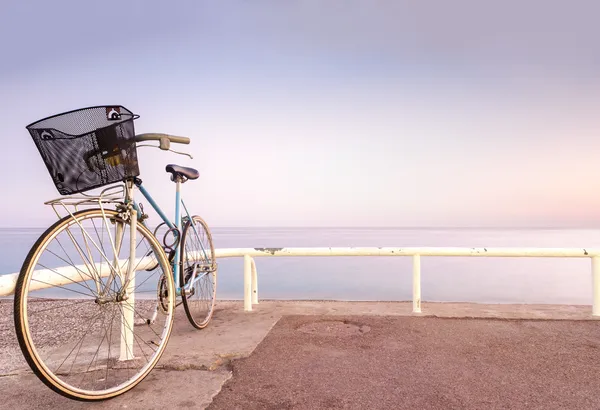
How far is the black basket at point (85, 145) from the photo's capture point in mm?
2275

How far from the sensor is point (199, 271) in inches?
155

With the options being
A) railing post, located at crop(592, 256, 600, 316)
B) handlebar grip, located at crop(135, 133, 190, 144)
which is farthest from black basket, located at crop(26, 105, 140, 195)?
railing post, located at crop(592, 256, 600, 316)

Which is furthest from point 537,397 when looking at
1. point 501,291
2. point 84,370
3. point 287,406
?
point 501,291

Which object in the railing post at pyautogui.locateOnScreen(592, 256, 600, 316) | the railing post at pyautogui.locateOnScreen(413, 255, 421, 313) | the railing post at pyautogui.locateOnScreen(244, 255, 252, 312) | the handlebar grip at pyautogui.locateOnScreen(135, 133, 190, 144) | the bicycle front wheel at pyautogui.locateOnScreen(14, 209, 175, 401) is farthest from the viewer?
the railing post at pyautogui.locateOnScreen(244, 255, 252, 312)

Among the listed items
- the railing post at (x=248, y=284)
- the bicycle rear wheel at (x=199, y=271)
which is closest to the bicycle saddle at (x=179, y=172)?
the bicycle rear wheel at (x=199, y=271)

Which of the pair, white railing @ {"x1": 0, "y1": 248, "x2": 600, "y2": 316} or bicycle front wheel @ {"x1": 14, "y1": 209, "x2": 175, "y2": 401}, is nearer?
bicycle front wheel @ {"x1": 14, "y1": 209, "x2": 175, "y2": 401}

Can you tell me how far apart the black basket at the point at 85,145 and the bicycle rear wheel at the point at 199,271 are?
1.16 meters

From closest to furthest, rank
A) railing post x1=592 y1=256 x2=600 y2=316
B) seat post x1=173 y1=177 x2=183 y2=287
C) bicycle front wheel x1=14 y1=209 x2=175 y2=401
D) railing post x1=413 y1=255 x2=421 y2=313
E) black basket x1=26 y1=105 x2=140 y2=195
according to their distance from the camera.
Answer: bicycle front wheel x1=14 y1=209 x2=175 y2=401
black basket x1=26 y1=105 x2=140 y2=195
seat post x1=173 y1=177 x2=183 y2=287
railing post x1=592 y1=256 x2=600 y2=316
railing post x1=413 y1=255 x2=421 y2=313

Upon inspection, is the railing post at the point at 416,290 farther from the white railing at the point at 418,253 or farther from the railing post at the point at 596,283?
the railing post at the point at 596,283

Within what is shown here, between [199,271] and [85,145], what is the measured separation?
1892mm

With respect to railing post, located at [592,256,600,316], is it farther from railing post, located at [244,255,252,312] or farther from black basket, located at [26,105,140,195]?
black basket, located at [26,105,140,195]

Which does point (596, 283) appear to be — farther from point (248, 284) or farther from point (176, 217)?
point (176, 217)

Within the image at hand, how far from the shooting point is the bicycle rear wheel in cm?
370

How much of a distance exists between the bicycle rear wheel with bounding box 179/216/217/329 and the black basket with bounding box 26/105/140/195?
1161 mm
